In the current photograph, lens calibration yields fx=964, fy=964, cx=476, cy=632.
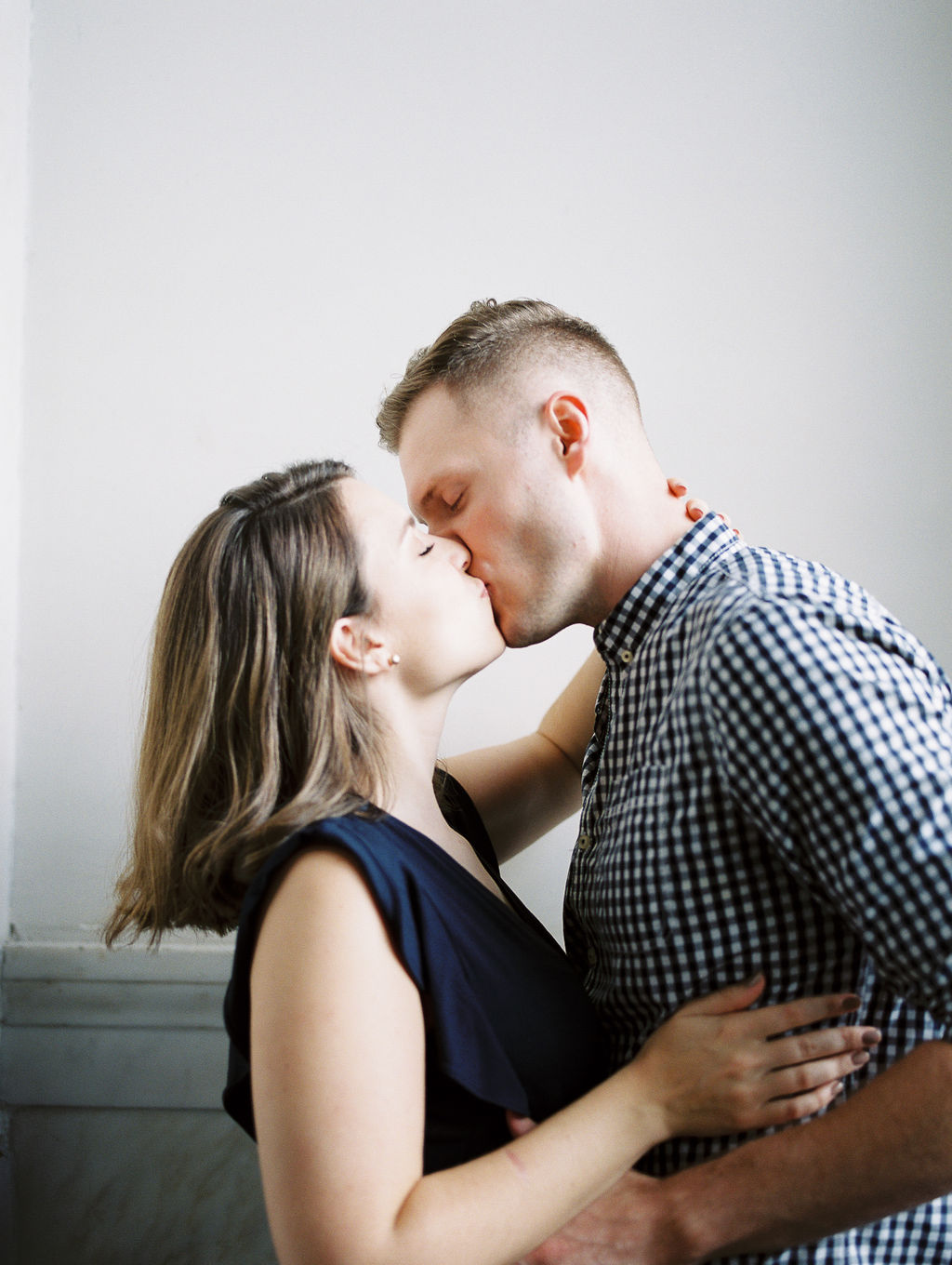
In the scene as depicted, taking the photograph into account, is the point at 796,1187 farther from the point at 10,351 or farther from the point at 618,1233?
the point at 10,351

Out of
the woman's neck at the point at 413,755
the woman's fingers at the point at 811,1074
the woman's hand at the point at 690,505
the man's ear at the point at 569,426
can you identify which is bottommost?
the woman's fingers at the point at 811,1074

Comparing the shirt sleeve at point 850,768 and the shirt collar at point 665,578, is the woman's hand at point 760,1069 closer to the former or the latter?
the shirt sleeve at point 850,768

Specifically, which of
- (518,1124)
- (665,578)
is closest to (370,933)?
(518,1124)

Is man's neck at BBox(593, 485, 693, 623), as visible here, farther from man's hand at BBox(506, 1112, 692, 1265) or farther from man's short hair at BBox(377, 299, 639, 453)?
man's hand at BBox(506, 1112, 692, 1265)

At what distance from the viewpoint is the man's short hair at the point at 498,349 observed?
116 cm

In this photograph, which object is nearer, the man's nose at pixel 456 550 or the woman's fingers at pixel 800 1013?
the woman's fingers at pixel 800 1013

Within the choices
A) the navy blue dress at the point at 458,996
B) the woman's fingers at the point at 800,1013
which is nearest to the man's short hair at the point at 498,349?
the navy blue dress at the point at 458,996

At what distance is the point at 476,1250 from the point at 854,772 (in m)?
0.48

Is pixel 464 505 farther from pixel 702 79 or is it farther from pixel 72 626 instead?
pixel 702 79

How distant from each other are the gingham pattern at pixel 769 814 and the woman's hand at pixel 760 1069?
1.3 inches

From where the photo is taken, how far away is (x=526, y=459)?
1110 mm

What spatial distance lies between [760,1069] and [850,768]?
1.02ft

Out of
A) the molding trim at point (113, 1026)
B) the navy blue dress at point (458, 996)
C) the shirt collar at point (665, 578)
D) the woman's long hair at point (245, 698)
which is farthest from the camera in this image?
the molding trim at point (113, 1026)

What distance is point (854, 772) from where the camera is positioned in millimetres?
743
